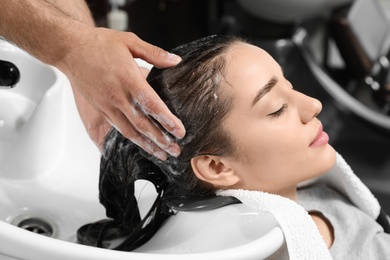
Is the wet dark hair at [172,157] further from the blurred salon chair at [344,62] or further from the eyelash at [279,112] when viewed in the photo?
the blurred salon chair at [344,62]

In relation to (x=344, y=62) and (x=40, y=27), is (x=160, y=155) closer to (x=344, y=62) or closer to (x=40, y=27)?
(x=40, y=27)

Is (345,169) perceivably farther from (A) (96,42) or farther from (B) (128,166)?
(A) (96,42)

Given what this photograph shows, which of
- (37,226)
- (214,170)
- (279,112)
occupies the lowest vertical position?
(37,226)

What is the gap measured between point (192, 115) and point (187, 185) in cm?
15

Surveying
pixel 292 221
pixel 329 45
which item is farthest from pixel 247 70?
pixel 329 45

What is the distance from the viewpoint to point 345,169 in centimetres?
118

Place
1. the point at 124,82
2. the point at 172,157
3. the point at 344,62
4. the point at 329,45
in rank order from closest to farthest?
the point at 124,82 < the point at 172,157 < the point at 344,62 < the point at 329,45

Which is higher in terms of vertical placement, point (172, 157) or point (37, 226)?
point (172, 157)

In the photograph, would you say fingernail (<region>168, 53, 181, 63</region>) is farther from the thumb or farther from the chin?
the chin

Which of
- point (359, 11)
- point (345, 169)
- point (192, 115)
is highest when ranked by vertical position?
point (192, 115)

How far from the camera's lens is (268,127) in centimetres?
98

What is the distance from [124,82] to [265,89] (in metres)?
0.23

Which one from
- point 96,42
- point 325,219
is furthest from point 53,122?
point 325,219

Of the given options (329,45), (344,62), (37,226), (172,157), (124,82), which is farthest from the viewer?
(329,45)
